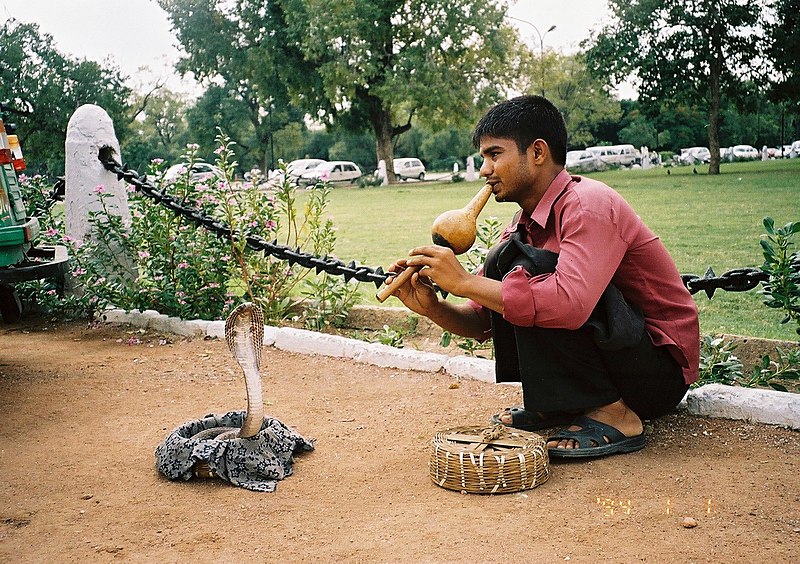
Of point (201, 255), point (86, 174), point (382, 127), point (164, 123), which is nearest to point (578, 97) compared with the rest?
point (382, 127)

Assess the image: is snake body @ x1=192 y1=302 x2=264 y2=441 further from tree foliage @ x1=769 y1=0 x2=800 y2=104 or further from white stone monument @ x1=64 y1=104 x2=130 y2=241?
tree foliage @ x1=769 y1=0 x2=800 y2=104

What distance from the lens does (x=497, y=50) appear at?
37.8m

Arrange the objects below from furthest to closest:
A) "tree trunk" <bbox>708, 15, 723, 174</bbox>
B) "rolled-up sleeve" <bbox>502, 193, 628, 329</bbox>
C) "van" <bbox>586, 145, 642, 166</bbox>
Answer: "van" <bbox>586, 145, 642, 166</bbox> → "tree trunk" <bbox>708, 15, 723, 174</bbox> → "rolled-up sleeve" <bbox>502, 193, 628, 329</bbox>

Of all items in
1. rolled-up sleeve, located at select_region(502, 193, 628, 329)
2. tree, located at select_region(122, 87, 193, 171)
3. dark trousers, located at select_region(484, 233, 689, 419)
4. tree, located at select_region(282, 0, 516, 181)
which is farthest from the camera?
tree, located at select_region(122, 87, 193, 171)

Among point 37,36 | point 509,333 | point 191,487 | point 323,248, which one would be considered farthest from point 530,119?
point 37,36

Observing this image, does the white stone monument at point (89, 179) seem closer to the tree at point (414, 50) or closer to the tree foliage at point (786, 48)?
the tree foliage at point (786, 48)

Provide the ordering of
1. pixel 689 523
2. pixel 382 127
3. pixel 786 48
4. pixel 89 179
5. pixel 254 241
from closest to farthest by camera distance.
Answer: pixel 689 523, pixel 254 241, pixel 89 179, pixel 786 48, pixel 382 127

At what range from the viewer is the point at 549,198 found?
3.29 metres

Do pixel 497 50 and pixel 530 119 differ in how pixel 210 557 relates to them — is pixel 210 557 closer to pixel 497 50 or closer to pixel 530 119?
pixel 530 119

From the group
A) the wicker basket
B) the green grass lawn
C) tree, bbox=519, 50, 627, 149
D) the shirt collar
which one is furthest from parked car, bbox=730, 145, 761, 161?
the wicker basket

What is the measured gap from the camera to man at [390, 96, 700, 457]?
305cm

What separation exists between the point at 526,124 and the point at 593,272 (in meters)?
0.62

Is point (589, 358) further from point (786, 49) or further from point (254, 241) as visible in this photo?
point (786, 49)

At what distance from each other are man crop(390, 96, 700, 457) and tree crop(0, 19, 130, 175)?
37.9 m
